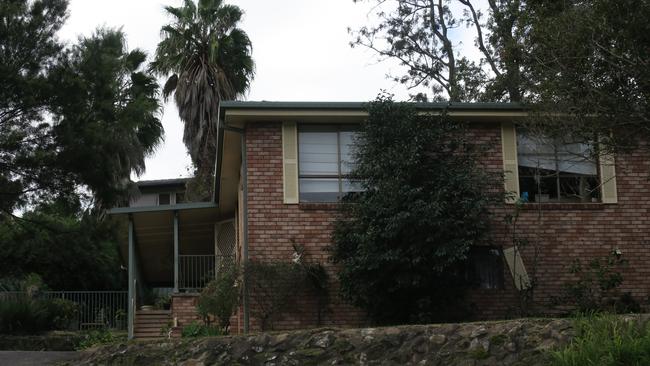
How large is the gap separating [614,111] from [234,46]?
73.5ft

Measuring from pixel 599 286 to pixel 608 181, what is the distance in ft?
6.62

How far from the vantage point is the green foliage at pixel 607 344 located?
26.1 feet

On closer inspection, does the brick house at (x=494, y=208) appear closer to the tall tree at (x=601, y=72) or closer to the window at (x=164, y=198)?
the tall tree at (x=601, y=72)

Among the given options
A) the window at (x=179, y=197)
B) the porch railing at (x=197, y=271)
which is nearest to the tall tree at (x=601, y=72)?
the porch railing at (x=197, y=271)

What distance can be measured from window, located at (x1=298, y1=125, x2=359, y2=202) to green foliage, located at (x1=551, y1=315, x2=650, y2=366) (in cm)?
918

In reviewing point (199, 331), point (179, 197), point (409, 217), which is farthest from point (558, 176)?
point (179, 197)

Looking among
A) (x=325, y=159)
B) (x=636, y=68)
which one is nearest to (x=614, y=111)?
(x=636, y=68)

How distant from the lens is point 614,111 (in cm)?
1282

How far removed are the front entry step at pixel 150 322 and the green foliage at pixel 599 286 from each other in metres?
9.12

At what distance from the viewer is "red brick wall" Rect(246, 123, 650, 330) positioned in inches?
667

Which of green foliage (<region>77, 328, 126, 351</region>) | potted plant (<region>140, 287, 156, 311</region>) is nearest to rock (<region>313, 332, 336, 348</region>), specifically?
green foliage (<region>77, 328, 126, 351</region>)

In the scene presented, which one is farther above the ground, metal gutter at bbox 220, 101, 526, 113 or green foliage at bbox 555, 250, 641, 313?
metal gutter at bbox 220, 101, 526, 113

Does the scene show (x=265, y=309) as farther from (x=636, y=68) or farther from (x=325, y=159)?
(x=636, y=68)

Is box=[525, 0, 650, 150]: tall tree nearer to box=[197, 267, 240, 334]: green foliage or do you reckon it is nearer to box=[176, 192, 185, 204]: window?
box=[197, 267, 240, 334]: green foliage
